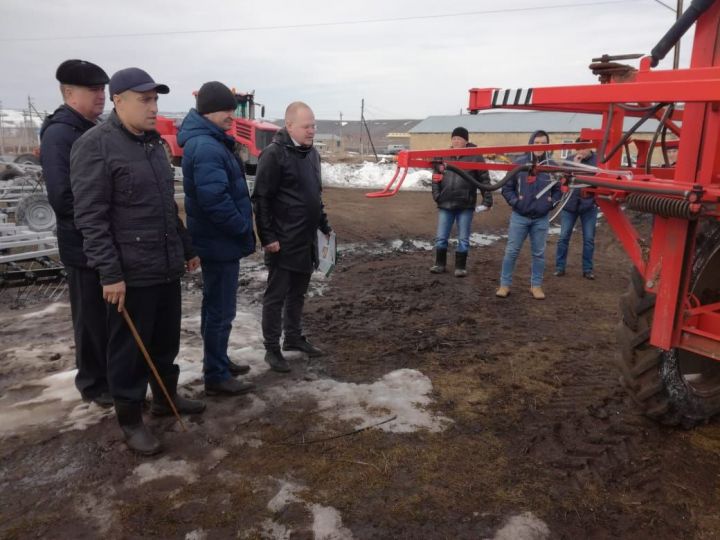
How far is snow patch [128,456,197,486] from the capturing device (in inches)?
110

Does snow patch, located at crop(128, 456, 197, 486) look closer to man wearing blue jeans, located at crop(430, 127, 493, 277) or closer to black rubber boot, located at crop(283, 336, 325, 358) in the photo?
black rubber boot, located at crop(283, 336, 325, 358)

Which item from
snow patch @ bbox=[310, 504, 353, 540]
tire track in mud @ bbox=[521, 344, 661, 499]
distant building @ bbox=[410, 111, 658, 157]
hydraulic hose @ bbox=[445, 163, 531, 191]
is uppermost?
distant building @ bbox=[410, 111, 658, 157]

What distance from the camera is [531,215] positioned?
6117 millimetres

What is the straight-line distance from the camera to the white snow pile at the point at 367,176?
21.9 meters

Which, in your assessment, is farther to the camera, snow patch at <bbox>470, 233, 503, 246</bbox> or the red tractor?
the red tractor

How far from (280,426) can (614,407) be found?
2316mm

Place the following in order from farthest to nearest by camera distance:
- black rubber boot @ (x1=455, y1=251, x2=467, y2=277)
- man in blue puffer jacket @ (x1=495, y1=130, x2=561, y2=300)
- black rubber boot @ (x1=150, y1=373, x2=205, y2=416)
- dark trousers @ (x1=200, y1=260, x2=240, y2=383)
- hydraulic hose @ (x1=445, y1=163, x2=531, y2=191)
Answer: black rubber boot @ (x1=455, y1=251, x2=467, y2=277)
man in blue puffer jacket @ (x1=495, y1=130, x2=561, y2=300)
dark trousers @ (x1=200, y1=260, x2=240, y2=383)
black rubber boot @ (x1=150, y1=373, x2=205, y2=416)
hydraulic hose @ (x1=445, y1=163, x2=531, y2=191)

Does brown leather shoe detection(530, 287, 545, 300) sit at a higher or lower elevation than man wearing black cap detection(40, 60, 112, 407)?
lower

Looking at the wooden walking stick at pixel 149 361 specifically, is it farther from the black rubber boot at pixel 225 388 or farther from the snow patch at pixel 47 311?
the snow patch at pixel 47 311

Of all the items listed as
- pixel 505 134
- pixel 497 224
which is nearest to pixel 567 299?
pixel 497 224

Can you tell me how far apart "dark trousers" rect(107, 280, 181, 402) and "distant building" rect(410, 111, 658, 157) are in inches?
1391

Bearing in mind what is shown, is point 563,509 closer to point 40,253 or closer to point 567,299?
point 567,299

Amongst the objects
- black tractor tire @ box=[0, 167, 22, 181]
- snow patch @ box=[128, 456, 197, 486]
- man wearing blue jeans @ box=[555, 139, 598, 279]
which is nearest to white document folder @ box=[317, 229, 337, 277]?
snow patch @ box=[128, 456, 197, 486]

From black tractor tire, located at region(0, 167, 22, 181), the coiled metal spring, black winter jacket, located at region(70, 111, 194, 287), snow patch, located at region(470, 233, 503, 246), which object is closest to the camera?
the coiled metal spring
